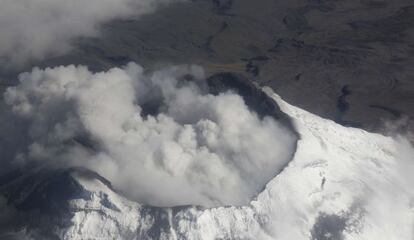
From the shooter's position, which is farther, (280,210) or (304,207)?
(304,207)

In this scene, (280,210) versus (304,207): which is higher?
(280,210)

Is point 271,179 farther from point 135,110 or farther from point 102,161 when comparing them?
point 135,110

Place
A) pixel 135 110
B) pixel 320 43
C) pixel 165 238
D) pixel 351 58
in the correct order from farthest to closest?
1. pixel 320 43
2. pixel 351 58
3. pixel 135 110
4. pixel 165 238

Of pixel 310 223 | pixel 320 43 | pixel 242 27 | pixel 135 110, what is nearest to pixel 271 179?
pixel 310 223

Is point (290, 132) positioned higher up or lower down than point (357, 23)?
higher up

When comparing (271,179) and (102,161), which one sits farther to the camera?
(102,161)

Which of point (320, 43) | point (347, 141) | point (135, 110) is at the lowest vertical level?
point (320, 43)

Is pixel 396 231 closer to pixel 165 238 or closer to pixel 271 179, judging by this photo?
pixel 271 179

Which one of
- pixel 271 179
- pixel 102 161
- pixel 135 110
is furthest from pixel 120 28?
pixel 271 179

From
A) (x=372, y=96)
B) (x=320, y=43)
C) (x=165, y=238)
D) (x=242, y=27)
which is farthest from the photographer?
(x=242, y=27)
